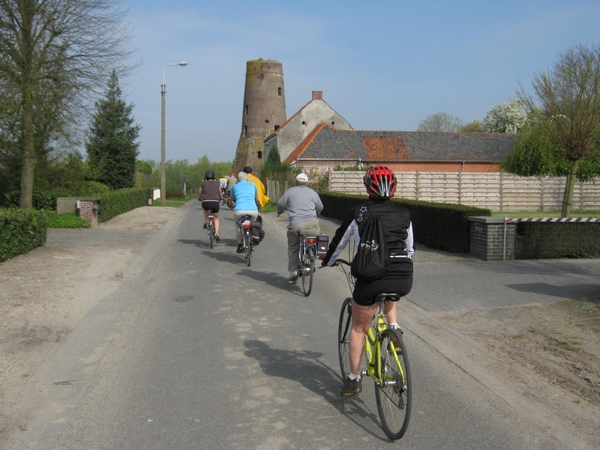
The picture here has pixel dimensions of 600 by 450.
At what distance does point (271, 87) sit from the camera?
7056cm

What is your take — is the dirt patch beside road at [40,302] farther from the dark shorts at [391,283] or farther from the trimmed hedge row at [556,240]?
the trimmed hedge row at [556,240]

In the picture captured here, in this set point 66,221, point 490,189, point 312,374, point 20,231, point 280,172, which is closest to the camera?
point 312,374

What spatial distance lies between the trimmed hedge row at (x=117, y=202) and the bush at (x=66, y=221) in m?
1.38

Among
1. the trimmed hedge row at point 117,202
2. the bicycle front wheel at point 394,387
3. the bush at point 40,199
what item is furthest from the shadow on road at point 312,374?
the bush at point 40,199

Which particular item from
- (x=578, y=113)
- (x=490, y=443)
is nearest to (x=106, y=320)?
(x=490, y=443)

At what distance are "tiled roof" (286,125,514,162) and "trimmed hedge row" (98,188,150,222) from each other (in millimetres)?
17808

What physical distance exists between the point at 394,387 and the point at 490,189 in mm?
31136

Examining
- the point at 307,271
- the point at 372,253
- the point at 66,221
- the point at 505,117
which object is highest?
the point at 505,117

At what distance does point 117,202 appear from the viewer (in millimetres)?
25812

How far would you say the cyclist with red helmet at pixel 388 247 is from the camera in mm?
4277

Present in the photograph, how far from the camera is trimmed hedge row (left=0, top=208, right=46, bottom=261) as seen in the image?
37.6 ft

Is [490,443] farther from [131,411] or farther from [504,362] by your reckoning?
[131,411]

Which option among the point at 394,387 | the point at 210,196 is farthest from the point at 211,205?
the point at 394,387

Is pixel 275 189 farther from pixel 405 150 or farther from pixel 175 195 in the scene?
pixel 175 195
